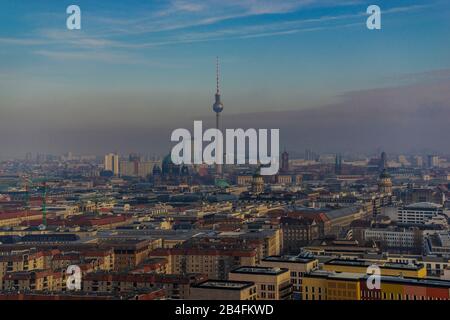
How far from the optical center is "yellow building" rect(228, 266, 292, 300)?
469 cm

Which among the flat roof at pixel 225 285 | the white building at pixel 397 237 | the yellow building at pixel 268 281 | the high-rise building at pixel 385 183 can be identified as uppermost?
the high-rise building at pixel 385 183

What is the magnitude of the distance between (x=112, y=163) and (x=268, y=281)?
1845 cm

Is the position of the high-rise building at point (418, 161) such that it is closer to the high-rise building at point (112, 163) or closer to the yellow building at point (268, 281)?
the yellow building at point (268, 281)

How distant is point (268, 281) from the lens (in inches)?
187

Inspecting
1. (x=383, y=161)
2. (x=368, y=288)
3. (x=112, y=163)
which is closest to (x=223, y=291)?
(x=368, y=288)

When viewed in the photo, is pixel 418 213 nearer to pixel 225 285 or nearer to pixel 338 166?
pixel 338 166

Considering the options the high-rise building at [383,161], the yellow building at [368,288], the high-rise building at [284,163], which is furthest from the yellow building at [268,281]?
the high-rise building at [284,163]

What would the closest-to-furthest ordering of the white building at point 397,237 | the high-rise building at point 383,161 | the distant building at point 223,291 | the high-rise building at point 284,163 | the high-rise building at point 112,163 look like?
the distant building at point 223,291 → the white building at point 397,237 → the high-rise building at point 383,161 → the high-rise building at point 284,163 → the high-rise building at point 112,163

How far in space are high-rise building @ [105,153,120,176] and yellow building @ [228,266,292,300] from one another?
1720cm

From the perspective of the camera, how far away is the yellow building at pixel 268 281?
4688 millimetres

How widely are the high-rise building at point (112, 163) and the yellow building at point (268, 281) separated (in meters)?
17.2
